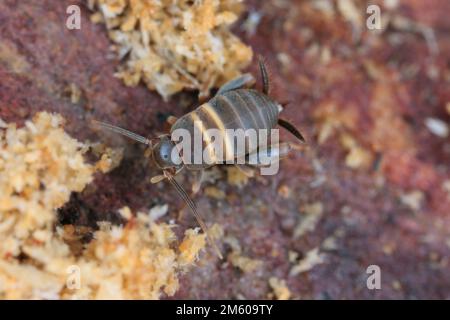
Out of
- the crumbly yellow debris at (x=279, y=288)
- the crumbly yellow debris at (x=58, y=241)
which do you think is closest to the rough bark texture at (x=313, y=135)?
the crumbly yellow debris at (x=279, y=288)

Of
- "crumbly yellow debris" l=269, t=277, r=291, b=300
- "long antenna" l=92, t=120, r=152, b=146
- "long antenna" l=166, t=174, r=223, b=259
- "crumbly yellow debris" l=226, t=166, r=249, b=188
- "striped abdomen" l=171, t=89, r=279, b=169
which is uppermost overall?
"striped abdomen" l=171, t=89, r=279, b=169

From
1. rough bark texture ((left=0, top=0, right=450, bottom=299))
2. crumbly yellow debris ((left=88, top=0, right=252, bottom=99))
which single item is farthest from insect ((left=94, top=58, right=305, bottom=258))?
crumbly yellow debris ((left=88, top=0, right=252, bottom=99))

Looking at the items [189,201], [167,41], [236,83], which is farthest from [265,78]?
[189,201]

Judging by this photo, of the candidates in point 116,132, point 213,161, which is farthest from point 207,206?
point 116,132

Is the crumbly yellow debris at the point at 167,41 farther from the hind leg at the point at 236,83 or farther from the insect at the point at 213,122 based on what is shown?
the insect at the point at 213,122

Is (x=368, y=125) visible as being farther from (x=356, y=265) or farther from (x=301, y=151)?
(x=356, y=265)

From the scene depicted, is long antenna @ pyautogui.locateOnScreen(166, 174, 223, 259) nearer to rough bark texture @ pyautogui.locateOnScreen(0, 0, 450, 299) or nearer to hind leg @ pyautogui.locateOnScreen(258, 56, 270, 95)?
rough bark texture @ pyautogui.locateOnScreen(0, 0, 450, 299)

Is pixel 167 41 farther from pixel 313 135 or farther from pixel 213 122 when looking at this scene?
pixel 313 135

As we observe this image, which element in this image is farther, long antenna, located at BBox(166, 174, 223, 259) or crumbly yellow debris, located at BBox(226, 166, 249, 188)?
crumbly yellow debris, located at BBox(226, 166, 249, 188)
